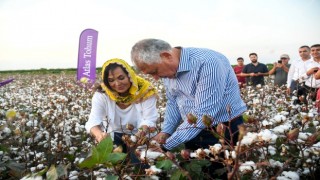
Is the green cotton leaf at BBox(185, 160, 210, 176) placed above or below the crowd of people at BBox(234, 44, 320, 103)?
below

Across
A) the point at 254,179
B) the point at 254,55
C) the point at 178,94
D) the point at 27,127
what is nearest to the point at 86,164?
the point at 254,179

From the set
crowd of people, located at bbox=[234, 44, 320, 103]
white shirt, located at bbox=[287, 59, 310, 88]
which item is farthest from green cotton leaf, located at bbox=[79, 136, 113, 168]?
white shirt, located at bbox=[287, 59, 310, 88]

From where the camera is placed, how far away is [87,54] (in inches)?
327

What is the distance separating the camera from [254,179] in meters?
1.23

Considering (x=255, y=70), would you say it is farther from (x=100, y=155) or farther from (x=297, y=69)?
(x=100, y=155)

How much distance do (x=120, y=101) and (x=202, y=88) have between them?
689mm

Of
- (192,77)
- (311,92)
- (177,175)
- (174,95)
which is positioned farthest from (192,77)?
(311,92)

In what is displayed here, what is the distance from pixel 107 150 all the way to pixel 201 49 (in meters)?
0.93

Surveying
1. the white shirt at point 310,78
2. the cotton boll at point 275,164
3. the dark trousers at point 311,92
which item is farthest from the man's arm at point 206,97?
the white shirt at point 310,78

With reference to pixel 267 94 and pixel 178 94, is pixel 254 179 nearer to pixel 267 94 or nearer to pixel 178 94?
pixel 178 94

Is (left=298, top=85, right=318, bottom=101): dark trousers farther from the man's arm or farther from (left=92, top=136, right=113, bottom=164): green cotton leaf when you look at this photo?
(left=92, top=136, right=113, bottom=164): green cotton leaf

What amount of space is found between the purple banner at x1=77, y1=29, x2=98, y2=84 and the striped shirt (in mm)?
6548

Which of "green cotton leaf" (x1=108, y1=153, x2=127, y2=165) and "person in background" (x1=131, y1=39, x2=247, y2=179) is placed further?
"person in background" (x1=131, y1=39, x2=247, y2=179)

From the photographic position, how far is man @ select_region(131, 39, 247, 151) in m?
1.53
